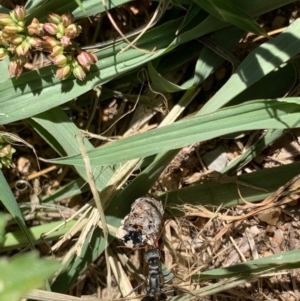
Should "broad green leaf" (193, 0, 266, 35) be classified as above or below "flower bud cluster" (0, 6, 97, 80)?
below

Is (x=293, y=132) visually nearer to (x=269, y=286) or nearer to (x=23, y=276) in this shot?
(x=269, y=286)

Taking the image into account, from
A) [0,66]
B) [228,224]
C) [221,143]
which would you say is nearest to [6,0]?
[0,66]

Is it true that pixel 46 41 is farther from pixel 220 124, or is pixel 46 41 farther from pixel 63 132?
pixel 220 124

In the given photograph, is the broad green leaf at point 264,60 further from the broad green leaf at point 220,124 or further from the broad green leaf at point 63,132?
the broad green leaf at point 63,132

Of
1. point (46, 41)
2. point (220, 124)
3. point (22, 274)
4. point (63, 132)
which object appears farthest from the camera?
point (63, 132)

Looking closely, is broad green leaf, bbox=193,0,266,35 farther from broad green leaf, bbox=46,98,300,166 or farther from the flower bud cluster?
the flower bud cluster

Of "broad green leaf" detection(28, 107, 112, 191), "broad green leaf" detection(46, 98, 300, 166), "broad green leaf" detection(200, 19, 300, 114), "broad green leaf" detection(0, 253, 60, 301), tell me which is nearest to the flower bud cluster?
"broad green leaf" detection(28, 107, 112, 191)

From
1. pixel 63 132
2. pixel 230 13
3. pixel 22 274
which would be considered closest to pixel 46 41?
pixel 63 132
